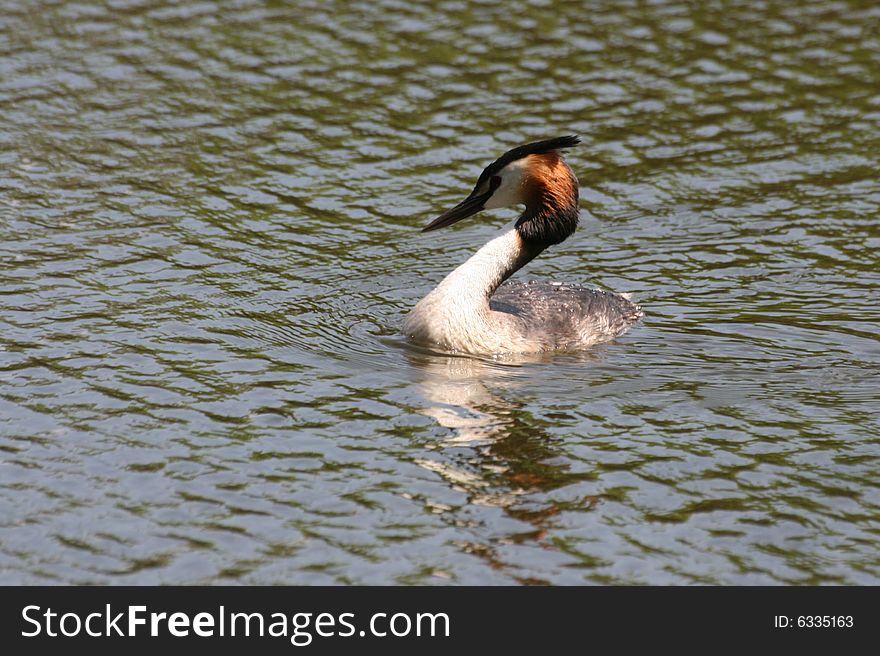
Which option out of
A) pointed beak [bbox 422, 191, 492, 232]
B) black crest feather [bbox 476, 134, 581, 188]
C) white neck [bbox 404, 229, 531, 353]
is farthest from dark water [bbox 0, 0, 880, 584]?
black crest feather [bbox 476, 134, 581, 188]

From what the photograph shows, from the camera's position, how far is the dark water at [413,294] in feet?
30.3

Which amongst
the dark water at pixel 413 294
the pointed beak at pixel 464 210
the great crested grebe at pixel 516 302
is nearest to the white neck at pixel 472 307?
the great crested grebe at pixel 516 302

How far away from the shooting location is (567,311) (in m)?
13.0

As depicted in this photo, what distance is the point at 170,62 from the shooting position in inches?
756

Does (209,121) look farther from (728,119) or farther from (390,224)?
(728,119)

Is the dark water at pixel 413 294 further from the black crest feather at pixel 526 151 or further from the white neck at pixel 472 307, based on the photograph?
the black crest feather at pixel 526 151

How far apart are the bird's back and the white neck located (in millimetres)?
333

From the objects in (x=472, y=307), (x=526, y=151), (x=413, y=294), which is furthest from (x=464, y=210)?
(x=413, y=294)

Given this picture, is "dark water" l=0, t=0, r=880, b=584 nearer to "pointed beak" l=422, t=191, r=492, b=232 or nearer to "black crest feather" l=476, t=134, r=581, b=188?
"pointed beak" l=422, t=191, r=492, b=232

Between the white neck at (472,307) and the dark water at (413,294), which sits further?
the white neck at (472,307)

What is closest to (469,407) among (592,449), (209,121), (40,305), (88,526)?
(592,449)

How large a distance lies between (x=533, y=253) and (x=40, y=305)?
172 inches

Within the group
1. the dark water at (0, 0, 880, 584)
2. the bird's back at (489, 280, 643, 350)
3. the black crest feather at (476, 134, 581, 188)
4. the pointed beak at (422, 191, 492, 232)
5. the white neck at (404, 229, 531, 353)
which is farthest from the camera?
the pointed beak at (422, 191, 492, 232)

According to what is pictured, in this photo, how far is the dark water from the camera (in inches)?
364
